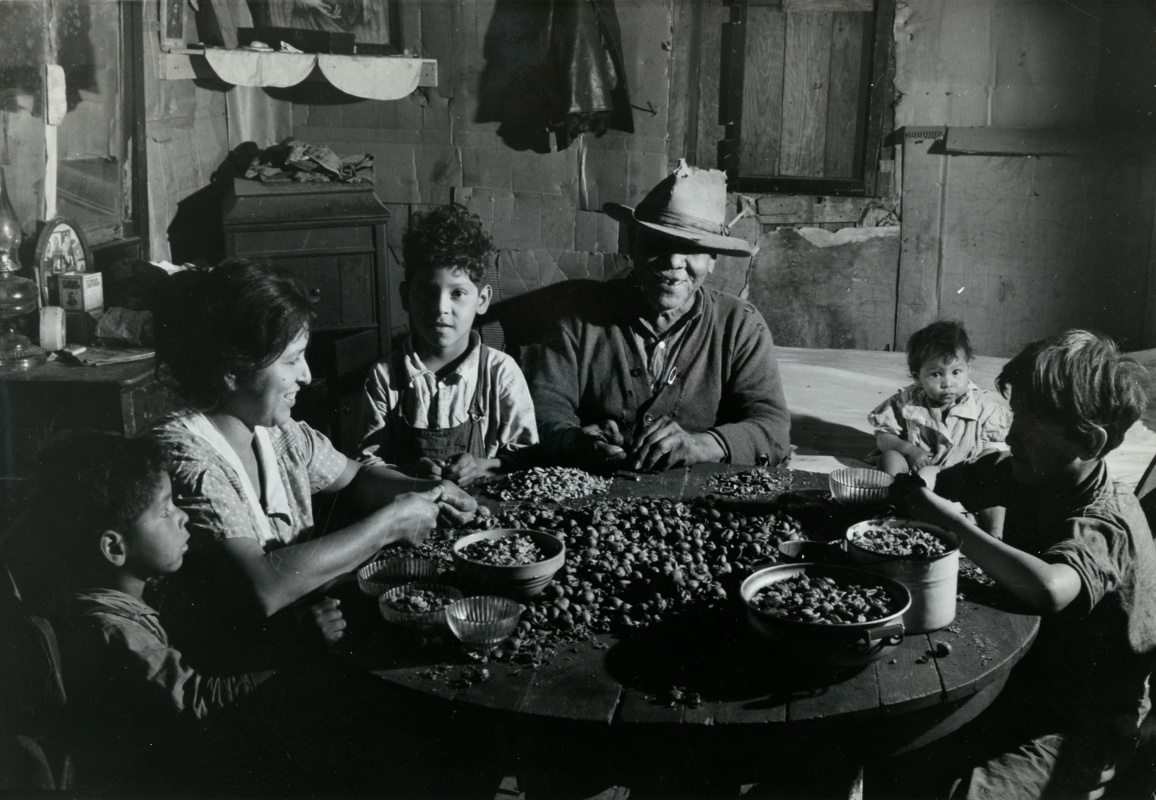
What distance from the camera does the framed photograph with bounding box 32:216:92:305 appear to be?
12.3 feet

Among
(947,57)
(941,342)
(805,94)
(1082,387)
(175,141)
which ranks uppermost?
(947,57)

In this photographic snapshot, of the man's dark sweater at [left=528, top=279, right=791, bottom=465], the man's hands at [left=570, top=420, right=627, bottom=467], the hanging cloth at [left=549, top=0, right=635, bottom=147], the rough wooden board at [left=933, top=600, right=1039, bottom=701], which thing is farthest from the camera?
the hanging cloth at [left=549, top=0, right=635, bottom=147]

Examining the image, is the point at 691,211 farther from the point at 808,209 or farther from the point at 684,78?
the point at 808,209

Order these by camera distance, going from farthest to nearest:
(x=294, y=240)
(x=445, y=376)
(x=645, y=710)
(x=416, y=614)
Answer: (x=294, y=240)
(x=445, y=376)
(x=416, y=614)
(x=645, y=710)

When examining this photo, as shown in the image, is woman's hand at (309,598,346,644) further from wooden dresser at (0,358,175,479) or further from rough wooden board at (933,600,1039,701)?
wooden dresser at (0,358,175,479)

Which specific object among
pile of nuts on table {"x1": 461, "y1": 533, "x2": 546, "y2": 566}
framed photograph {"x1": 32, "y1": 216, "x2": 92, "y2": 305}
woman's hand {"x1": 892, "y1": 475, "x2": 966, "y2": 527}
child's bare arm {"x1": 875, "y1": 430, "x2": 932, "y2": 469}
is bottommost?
child's bare arm {"x1": 875, "y1": 430, "x2": 932, "y2": 469}

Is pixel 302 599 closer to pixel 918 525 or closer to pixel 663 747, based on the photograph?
pixel 663 747

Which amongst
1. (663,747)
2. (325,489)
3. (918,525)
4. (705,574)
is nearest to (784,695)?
(663,747)

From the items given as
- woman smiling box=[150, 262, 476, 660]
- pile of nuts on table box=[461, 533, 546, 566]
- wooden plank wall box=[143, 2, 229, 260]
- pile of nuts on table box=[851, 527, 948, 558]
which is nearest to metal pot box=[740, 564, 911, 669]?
pile of nuts on table box=[851, 527, 948, 558]

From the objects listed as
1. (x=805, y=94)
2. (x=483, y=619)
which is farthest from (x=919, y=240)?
(x=483, y=619)

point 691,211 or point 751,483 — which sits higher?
point 691,211

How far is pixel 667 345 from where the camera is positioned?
3.46 meters

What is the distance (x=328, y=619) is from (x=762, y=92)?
5.25 meters

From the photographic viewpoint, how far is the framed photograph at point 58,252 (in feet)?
12.3
